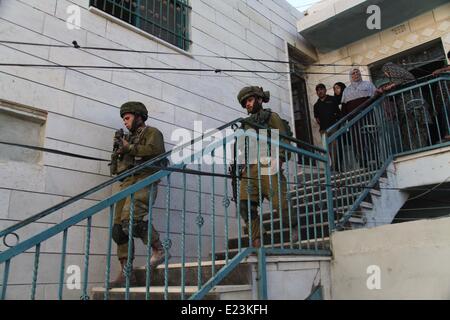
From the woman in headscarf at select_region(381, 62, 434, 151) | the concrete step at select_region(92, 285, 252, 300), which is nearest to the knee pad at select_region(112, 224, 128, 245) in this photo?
the concrete step at select_region(92, 285, 252, 300)

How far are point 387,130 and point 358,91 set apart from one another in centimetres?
88

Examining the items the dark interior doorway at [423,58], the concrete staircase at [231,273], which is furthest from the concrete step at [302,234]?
the dark interior doorway at [423,58]

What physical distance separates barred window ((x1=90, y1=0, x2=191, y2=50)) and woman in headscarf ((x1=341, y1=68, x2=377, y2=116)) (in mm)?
2450

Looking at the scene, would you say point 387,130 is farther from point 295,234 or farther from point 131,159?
point 131,159

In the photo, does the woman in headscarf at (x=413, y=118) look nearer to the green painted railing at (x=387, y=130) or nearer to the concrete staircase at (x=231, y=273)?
the green painted railing at (x=387, y=130)

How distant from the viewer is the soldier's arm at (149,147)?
141 inches

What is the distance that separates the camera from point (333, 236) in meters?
3.60

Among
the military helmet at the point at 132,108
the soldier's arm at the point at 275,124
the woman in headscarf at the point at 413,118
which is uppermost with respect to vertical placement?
the woman in headscarf at the point at 413,118

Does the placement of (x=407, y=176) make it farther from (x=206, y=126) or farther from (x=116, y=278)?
(x=116, y=278)

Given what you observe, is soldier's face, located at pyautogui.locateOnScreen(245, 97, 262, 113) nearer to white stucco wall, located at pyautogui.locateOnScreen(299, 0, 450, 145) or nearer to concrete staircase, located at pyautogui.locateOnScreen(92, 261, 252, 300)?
concrete staircase, located at pyautogui.locateOnScreen(92, 261, 252, 300)

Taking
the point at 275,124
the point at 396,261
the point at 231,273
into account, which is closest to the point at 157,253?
the point at 231,273

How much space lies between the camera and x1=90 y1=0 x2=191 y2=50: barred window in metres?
4.97

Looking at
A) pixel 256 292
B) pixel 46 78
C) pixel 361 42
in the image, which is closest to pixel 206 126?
pixel 46 78

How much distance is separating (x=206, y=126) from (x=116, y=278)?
2.38 m
